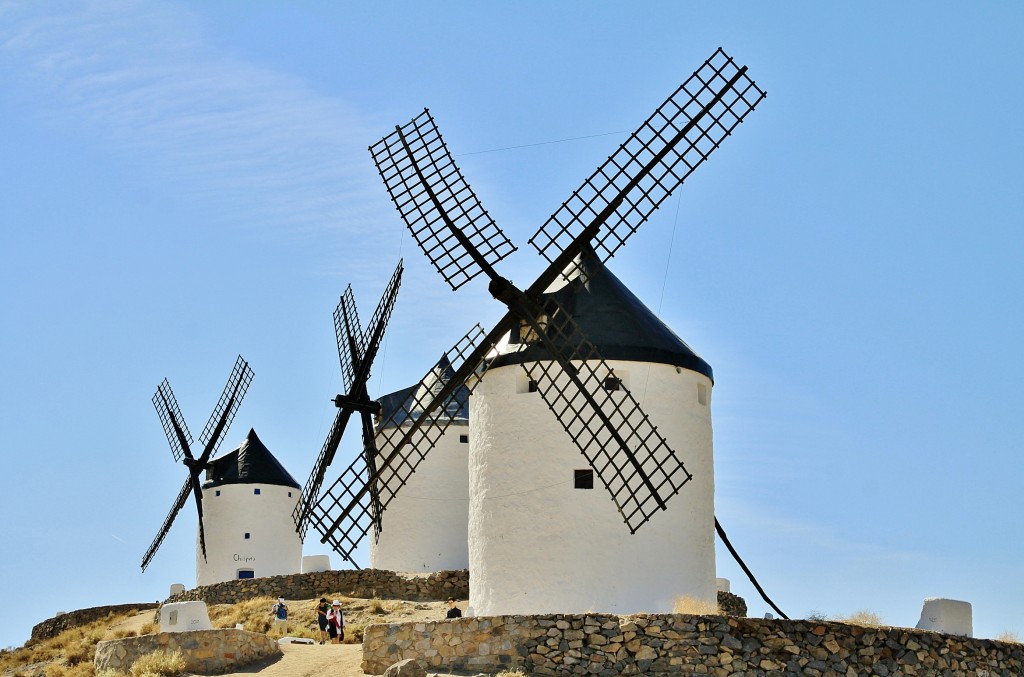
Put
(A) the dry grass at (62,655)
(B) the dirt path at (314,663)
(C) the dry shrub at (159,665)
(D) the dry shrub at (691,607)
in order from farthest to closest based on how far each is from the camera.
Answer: (A) the dry grass at (62,655)
(D) the dry shrub at (691,607)
(B) the dirt path at (314,663)
(C) the dry shrub at (159,665)

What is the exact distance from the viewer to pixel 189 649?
650 inches

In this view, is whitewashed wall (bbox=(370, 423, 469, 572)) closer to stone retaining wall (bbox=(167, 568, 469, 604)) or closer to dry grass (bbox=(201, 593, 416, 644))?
stone retaining wall (bbox=(167, 568, 469, 604))

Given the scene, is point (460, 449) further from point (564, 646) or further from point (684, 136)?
point (564, 646)

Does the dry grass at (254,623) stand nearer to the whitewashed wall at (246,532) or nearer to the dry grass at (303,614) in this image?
the dry grass at (303,614)

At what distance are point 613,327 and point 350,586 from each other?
994cm

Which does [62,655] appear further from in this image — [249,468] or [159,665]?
[249,468]

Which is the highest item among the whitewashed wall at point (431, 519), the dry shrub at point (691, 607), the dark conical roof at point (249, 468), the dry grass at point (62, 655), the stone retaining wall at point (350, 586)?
the dark conical roof at point (249, 468)

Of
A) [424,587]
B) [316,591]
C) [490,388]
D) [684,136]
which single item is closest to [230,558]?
[316,591]

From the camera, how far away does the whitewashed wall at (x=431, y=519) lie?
2680 cm

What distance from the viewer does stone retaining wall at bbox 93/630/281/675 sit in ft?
53.9

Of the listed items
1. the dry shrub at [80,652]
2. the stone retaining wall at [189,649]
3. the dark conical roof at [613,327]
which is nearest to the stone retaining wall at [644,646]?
the stone retaining wall at [189,649]

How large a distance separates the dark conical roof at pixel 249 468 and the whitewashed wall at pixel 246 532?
152 millimetres

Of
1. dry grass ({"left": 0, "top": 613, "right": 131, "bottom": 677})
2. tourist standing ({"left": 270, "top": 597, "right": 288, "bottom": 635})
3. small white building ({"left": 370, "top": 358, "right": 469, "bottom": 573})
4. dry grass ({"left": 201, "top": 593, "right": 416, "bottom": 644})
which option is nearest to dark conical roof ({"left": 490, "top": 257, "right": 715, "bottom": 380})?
dry grass ({"left": 201, "top": 593, "right": 416, "bottom": 644})

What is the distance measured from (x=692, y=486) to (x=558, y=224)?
164 inches
